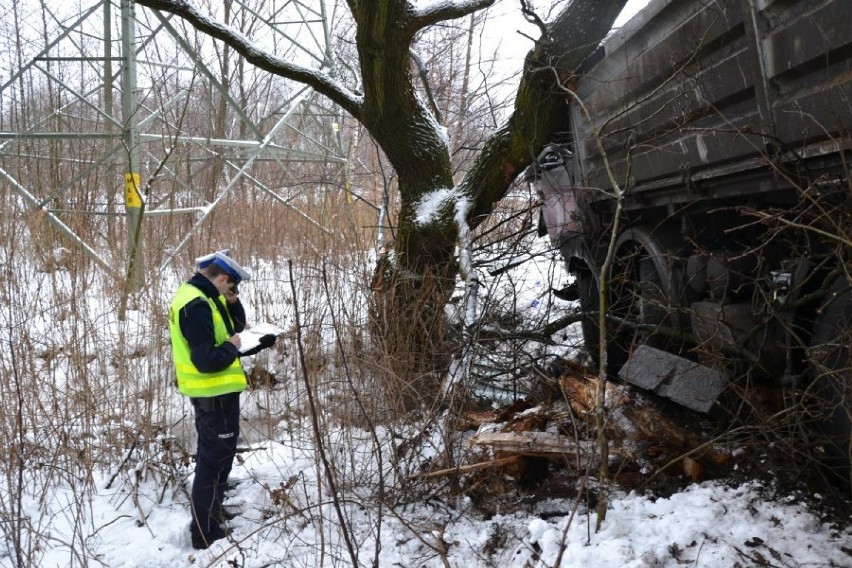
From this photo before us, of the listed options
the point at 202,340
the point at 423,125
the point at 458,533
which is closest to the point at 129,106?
the point at 423,125

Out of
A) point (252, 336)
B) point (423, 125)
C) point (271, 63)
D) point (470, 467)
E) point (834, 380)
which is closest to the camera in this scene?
point (834, 380)

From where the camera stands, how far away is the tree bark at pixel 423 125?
176 inches

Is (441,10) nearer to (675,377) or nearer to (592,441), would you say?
(675,377)

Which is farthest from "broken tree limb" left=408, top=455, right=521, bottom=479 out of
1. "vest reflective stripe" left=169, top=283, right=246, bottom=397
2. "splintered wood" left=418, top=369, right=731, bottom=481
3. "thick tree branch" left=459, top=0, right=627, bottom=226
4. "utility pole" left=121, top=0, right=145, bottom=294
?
"utility pole" left=121, top=0, right=145, bottom=294

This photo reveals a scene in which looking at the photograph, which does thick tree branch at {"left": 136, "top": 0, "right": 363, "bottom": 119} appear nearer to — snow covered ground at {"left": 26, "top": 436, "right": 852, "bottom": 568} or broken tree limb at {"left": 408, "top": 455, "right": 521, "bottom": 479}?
snow covered ground at {"left": 26, "top": 436, "right": 852, "bottom": 568}

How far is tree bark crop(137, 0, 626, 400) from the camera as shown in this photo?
176 inches

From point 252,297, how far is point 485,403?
10.9 feet

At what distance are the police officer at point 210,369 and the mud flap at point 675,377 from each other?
1.96m

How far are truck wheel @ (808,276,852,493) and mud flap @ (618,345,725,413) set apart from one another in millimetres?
530

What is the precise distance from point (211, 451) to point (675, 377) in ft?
7.86

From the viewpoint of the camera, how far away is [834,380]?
2.41 meters

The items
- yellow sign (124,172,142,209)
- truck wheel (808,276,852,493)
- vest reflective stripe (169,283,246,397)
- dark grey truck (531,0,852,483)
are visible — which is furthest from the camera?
yellow sign (124,172,142,209)

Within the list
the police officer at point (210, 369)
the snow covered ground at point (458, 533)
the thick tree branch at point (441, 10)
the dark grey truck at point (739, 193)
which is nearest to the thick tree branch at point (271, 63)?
the thick tree branch at point (441, 10)

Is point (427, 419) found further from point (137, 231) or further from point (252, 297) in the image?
point (252, 297)
